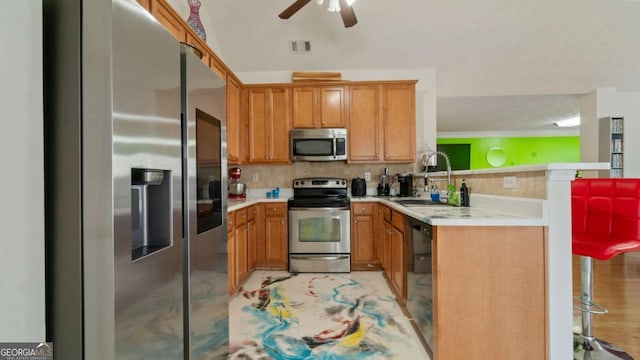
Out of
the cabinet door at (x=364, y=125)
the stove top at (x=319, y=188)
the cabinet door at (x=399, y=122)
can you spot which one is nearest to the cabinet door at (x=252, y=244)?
the stove top at (x=319, y=188)

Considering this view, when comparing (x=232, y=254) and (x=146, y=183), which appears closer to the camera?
(x=146, y=183)

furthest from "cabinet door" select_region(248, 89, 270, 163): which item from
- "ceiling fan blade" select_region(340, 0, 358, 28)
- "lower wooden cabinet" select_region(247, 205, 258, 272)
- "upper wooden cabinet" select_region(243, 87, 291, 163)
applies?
"ceiling fan blade" select_region(340, 0, 358, 28)

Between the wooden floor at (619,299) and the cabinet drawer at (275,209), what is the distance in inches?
115

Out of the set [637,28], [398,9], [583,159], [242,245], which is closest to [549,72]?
[637,28]

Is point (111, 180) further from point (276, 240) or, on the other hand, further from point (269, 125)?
point (269, 125)

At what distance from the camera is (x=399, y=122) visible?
3760mm

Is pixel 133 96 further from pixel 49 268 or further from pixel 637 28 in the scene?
pixel 637 28

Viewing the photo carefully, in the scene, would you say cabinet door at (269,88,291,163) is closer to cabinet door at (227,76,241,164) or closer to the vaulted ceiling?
cabinet door at (227,76,241,164)

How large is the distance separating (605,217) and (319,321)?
81.3 inches

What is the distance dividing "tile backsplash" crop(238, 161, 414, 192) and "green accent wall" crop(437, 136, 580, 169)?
559cm

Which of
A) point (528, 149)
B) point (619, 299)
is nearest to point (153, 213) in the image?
point (619, 299)

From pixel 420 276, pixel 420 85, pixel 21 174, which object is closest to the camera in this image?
pixel 21 174

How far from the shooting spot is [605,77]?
443cm

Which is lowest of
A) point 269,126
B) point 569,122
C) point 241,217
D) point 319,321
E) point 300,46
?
point 319,321
